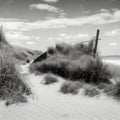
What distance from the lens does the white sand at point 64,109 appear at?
15.0ft

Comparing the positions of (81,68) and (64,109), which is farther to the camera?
(81,68)

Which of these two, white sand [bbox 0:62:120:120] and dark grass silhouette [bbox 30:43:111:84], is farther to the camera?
dark grass silhouette [bbox 30:43:111:84]

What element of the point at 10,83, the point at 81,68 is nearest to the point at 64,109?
the point at 10,83

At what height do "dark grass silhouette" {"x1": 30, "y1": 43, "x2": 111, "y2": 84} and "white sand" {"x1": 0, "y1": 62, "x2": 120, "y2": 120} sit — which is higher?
"dark grass silhouette" {"x1": 30, "y1": 43, "x2": 111, "y2": 84}

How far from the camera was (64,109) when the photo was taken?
5.08 metres

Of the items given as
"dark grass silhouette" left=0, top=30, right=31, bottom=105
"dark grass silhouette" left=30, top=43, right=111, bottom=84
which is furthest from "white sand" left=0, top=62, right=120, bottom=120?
"dark grass silhouette" left=30, top=43, right=111, bottom=84

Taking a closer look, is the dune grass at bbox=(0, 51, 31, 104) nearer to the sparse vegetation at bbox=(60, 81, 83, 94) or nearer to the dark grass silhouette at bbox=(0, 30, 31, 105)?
the dark grass silhouette at bbox=(0, 30, 31, 105)

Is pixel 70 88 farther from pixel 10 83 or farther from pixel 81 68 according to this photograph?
pixel 81 68

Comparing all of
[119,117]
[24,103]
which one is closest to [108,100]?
[119,117]

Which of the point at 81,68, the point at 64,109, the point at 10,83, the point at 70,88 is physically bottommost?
the point at 64,109

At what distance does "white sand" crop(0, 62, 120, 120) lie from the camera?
180 inches

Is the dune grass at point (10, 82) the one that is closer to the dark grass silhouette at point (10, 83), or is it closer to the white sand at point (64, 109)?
the dark grass silhouette at point (10, 83)

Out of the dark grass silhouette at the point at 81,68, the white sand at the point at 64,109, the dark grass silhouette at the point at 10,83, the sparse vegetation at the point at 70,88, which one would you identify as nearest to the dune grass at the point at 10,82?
the dark grass silhouette at the point at 10,83

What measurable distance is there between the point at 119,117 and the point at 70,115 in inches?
45.4
